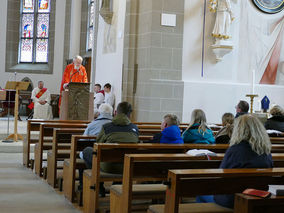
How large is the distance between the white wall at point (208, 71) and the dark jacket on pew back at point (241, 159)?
691 centimetres

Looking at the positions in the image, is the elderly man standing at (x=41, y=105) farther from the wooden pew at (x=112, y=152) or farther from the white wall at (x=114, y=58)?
the wooden pew at (x=112, y=152)

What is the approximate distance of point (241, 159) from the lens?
3.18 metres

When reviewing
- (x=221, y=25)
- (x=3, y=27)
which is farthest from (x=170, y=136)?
(x=3, y=27)

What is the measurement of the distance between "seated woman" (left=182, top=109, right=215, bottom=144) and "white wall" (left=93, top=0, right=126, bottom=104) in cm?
628

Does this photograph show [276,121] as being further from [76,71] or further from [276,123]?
[76,71]

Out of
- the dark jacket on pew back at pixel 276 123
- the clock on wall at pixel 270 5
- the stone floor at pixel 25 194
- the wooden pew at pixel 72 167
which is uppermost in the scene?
the clock on wall at pixel 270 5

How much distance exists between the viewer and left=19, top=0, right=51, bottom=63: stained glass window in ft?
60.8

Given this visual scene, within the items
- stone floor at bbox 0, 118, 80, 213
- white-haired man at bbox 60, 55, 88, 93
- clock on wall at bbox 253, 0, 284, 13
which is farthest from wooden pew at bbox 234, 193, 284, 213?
clock on wall at bbox 253, 0, 284, 13

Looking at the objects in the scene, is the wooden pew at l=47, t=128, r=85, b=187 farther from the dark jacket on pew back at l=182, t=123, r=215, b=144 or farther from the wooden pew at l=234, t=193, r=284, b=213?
the wooden pew at l=234, t=193, r=284, b=213

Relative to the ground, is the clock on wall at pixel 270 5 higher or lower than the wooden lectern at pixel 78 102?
higher

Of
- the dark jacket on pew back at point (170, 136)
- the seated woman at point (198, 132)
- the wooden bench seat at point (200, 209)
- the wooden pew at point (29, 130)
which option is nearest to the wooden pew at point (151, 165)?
the wooden bench seat at point (200, 209)

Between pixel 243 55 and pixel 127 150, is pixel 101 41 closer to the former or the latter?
pixel 243 55

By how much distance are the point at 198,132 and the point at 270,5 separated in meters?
6.58

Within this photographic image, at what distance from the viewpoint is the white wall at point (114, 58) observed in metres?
11.4
